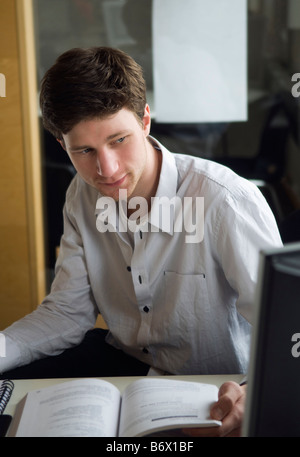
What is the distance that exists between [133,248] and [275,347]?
0.77 m

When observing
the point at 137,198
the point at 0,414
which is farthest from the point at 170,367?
the point at 0,414

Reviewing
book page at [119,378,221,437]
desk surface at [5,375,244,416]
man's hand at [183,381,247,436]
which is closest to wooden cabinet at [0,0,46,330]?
desk surface at [5,375,244,416]

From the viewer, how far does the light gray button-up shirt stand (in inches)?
49.0

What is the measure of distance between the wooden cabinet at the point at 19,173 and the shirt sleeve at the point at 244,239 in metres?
1.33

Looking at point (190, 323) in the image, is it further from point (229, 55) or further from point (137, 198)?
point (229, 55)

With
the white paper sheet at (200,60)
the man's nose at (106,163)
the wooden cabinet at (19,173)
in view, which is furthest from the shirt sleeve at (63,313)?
the white paper sheet at (200,60)

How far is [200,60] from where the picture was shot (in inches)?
93.2

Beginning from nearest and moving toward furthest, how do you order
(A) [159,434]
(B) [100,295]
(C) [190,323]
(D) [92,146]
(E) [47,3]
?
(A) [159,434] → (D) [92,146] → (C) [190,323] → (B) [100,295] → (E) [47,3]

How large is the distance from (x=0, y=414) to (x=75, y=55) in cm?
75

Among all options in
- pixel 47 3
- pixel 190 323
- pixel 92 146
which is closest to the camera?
pixel 92 146

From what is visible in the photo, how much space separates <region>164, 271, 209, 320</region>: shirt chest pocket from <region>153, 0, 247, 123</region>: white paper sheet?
124 centimetres

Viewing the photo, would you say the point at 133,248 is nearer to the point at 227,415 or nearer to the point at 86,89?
the point at 86,89

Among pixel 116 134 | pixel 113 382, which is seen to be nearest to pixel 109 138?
pixel 116 134

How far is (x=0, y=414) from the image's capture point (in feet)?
3.08
